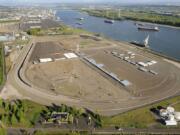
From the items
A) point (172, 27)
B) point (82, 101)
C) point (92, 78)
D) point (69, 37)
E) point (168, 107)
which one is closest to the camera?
point (168, 107)

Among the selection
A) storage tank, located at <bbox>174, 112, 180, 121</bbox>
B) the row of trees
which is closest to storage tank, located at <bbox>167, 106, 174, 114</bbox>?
storage tank, located at <bbox>174, 112, 180, 121</bbox>

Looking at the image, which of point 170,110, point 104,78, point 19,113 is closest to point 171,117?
point 170,110

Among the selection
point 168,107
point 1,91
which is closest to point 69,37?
point 1,91

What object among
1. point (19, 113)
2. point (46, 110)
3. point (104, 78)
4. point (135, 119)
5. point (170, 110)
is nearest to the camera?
point (19, 113)

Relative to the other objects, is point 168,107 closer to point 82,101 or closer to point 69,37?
point 82,101

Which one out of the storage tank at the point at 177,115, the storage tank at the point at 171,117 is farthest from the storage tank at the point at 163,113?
the storage tank at the point at 177,115

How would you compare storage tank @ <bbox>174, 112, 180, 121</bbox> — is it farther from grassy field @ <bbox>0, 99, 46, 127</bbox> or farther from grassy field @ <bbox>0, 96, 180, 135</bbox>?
grassy field @ <bbox>0, 99, 46, 127</bbox>

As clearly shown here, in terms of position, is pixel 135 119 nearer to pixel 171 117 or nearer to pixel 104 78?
pixel 171 117

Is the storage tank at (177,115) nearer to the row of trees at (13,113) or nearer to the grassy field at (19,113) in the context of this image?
the grassy field at (19,113)
